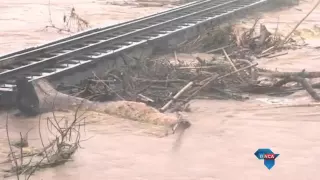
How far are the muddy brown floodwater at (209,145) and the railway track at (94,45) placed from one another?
161 cm

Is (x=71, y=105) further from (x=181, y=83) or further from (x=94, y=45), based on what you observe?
(x=94, y=45)

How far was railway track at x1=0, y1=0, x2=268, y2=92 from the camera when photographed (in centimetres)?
1135

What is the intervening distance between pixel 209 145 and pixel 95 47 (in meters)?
5.44

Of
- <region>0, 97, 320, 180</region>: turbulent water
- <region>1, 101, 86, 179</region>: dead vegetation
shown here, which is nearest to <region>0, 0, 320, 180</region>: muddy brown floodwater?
<region>0, 97, 320, 180</region>: turbulent water

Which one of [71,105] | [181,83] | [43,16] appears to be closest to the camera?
[71,105]

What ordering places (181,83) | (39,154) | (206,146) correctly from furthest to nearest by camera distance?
(181,83), (206,146), (39,154)

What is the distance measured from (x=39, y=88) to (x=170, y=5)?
16191 mm

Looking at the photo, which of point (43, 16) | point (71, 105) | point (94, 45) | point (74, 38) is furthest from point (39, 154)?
point (43, 16)

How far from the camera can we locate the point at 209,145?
28.1 ft

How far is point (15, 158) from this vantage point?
7.39 m

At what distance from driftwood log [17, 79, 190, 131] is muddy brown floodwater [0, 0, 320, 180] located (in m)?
0.15

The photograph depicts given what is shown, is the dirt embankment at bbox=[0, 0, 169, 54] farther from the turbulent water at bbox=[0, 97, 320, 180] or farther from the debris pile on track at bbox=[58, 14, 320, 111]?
the turbulent water at bbox=[0, 97, 320, 180]

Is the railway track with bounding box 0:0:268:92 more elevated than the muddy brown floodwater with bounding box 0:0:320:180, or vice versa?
the railway track with bounding box 0:0:268:92

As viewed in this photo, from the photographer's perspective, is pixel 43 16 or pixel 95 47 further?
pixel 43 16
